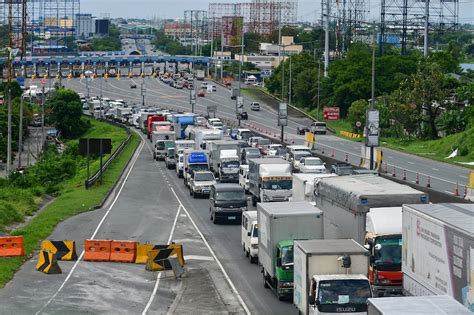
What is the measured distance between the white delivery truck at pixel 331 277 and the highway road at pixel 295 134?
94.7 ft

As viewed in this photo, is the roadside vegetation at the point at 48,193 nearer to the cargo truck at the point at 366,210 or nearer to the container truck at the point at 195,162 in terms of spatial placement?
the container truck at the point at 195,162

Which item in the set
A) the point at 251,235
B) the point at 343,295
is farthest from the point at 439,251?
the point at 251,235

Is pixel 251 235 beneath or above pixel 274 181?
beneath

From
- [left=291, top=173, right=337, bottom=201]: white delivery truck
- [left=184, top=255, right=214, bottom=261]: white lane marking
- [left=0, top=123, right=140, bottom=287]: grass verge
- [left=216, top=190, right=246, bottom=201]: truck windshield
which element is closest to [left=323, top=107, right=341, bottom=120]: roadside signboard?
[left=0, top=123, right=140, bottom=287]: grass verge

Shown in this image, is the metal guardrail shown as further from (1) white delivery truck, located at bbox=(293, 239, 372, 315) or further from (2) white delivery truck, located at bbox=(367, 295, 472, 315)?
(2) white delivery truck, located at bbox=(367, 295, 472, 315)

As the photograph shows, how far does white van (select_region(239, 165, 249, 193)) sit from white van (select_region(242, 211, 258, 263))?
17.2m

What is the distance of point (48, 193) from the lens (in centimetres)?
6294

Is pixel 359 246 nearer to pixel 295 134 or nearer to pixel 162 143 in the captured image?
pixel 162 143

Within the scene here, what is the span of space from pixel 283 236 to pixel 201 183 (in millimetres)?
25994

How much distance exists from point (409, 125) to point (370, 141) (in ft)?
141

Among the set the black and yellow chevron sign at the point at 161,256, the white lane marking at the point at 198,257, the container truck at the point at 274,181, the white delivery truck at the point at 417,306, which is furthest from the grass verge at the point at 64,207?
the white delivery truck at the point at 417,306

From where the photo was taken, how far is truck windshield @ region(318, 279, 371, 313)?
23.3 meters

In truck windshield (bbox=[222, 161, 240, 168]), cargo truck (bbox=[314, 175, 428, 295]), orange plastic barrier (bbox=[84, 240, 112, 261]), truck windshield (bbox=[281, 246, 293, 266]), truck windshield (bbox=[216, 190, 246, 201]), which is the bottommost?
orange plastic barrier (bbox=[84, 240, 112, 261])

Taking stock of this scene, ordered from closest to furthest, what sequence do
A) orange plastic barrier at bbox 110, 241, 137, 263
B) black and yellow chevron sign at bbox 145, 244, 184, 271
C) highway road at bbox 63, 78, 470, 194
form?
black and yellow chevron sign at bbox 145, 244, 184, 271 → orange plastic barrier at bbox 110, 241, 137, 263 → highway road at bbox 63, 78, 470, 194
